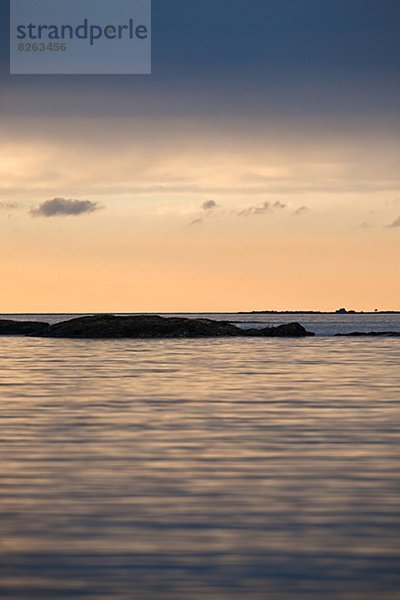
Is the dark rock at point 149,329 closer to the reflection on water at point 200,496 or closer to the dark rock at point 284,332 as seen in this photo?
the dark rock at point 284,332

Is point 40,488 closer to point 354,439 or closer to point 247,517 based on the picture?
point 247,517

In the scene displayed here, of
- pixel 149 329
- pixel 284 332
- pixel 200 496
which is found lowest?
pixel 200 496

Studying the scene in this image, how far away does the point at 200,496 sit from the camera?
1232cm

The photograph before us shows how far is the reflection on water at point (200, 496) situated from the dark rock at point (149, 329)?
193 feet

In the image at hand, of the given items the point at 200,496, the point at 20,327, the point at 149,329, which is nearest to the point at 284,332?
the point at 149,329

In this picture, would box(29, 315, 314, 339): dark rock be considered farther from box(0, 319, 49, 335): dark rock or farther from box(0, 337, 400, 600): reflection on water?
box(0, 337, 400, 600): reflection on water

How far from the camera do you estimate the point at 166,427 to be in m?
19.9

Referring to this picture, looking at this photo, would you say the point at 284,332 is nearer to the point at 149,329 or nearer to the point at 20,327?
the point at 149,329

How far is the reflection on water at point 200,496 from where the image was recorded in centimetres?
853

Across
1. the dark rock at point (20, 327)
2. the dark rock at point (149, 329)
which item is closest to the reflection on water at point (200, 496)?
the dark rock at point (149, 329)

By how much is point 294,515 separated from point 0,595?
4573mm

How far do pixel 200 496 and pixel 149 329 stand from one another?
7514 cm

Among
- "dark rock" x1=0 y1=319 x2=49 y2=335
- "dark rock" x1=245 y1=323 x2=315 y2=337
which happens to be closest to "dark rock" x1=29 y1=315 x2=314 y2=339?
"dark rock" x1=245 y1=323 x2=315 y2=337

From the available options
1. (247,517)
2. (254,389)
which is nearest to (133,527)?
(247,517)
